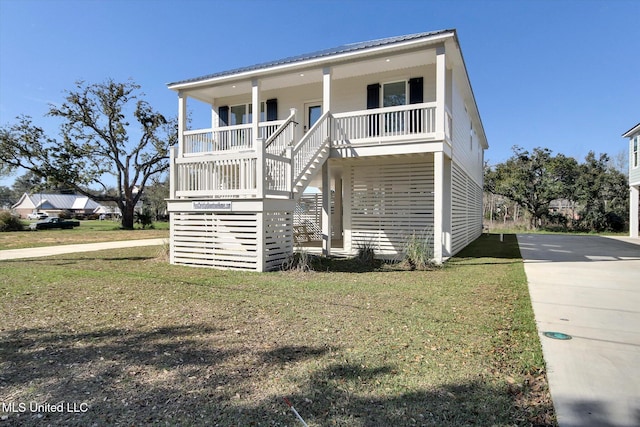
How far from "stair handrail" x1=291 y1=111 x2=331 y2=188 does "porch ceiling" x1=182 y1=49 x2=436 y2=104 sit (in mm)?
1620

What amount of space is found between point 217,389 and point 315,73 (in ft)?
34.8

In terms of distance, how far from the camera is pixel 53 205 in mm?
77438

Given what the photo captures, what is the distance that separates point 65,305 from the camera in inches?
213

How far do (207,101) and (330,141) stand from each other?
660 centimetres

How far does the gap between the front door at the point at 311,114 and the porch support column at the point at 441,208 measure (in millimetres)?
4918

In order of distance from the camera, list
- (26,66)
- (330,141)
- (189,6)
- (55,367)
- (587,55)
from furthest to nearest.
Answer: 1. (587,55)
2. (26,66)
3. (189,6)
4. (330,141)
5. (55,367)

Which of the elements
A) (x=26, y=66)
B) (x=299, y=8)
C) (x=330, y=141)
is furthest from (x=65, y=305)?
(x=26, y=66)

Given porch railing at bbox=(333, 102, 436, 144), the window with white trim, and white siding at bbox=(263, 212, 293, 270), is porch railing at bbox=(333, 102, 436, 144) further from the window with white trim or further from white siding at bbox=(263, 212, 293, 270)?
the window with white trim

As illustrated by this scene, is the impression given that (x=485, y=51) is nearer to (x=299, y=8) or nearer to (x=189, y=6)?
(x=299, y=8)

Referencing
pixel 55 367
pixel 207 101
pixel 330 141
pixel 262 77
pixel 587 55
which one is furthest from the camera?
pixel 587 55

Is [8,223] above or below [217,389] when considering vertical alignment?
above

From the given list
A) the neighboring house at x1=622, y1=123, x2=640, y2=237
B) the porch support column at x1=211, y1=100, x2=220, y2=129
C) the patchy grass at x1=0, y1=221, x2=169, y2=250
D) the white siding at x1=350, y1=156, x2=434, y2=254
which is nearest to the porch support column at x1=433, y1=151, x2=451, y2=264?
the white siding at x1=350, y1=156, x2=434, y2=254

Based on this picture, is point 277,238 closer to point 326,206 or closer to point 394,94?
point 326,206

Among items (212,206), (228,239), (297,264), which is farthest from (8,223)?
(297,264)
